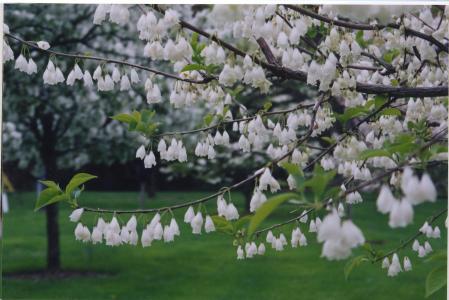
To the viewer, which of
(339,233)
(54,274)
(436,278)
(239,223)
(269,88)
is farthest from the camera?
(54,274)

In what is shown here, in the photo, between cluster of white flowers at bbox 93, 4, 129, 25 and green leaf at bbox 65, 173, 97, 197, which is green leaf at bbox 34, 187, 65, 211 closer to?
green leaf at bbox 65, 173, 97, 197

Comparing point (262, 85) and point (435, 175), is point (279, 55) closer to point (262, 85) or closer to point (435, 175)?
point (262, 85)

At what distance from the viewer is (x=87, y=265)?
5.04 metres

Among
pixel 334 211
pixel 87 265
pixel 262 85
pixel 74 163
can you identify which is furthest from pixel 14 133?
pixel 334 211

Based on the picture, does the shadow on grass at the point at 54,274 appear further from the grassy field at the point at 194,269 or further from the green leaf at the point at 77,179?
the green leaf at the point at 77,179

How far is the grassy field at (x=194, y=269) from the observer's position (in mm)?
4168

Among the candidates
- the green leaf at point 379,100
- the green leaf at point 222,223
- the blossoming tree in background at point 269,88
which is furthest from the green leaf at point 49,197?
the green leaf at point 379,100

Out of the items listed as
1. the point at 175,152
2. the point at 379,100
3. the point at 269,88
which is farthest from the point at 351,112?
the point at 175,152

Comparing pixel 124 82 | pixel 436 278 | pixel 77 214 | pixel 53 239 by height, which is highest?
pixel 124 82

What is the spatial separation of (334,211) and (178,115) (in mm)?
4744

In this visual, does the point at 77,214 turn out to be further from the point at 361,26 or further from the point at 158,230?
the point at 361,26

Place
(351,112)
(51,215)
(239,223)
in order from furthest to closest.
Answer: (51,215), (239,223), (351,112)

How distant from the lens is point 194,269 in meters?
4.95

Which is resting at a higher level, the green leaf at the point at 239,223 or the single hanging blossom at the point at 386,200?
the green leaf at the point at 239,223
